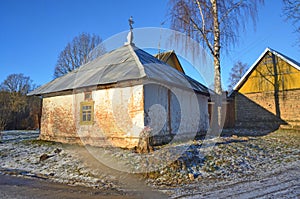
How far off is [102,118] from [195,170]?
178 inches

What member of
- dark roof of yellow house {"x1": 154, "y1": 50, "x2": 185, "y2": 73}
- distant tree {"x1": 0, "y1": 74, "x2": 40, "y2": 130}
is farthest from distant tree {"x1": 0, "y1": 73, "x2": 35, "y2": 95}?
dark roof of yellow house {"x1": 154, "y1": 50, "x2": 185, "y2": 73}

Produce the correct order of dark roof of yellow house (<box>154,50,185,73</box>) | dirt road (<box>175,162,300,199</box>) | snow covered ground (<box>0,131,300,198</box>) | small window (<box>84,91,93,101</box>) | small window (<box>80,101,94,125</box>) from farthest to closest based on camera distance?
dark roof of yellow house (<box>154,50,185,73</box>), small window (<box>84,91,93,101</box>), small window (<box>80,101,94,125</box>), snow covered ground (<box>0,131,300,198</box>), dirt road (<box>175,162,300,199</box>)

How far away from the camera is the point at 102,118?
898 cm

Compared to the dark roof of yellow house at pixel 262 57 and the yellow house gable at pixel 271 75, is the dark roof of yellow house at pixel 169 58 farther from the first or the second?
the yellow house gable at pixel 271 75

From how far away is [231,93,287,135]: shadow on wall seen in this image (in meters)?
15.8

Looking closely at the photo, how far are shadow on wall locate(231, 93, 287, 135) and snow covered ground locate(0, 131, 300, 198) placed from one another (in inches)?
316

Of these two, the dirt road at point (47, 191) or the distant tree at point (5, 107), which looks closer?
the dirt road at point (47, 191)

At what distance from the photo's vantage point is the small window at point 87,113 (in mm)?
9312

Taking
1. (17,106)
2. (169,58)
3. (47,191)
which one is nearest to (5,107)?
(17,106)

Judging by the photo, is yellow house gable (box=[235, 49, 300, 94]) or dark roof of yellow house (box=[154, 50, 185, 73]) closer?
yellow house gable (box=[235, 49, 300, 94])

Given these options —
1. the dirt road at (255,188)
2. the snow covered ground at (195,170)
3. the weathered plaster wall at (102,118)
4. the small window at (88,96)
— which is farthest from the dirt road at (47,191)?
the small window at (88,96)

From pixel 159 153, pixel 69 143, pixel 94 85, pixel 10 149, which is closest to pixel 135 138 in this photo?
pixel 159 153

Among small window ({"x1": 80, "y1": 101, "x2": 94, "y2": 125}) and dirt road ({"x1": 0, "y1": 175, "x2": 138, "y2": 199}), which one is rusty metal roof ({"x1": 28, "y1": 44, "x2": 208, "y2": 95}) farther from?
dirt road ({"x1": 0, "y1": 175, "x2": 138, "y2": 199})

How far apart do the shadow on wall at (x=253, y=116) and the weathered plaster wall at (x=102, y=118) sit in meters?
11.2
